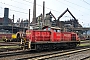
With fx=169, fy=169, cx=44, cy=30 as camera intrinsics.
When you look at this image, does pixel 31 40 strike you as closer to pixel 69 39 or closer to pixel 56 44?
pixel 56 44

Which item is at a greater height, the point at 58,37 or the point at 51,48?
the point at 58,37

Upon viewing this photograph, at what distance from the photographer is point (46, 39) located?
816 inches

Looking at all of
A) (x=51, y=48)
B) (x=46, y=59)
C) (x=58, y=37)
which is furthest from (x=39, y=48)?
(x=46, y=59)

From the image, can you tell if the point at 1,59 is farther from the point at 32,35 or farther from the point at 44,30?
the point at 44,30

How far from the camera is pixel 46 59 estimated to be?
492 inches

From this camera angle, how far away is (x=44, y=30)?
20750 mm

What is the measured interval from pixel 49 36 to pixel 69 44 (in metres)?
5.05

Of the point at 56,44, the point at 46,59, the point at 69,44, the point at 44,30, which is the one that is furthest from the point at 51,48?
the point at 46,59

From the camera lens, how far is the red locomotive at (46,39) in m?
18.7

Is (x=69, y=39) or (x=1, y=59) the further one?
(x=69, y=39)

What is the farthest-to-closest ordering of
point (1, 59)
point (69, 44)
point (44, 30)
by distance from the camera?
1. point (69, 44)
2. point (44, 30)
3. point (1, 59)

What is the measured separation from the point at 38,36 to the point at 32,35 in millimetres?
901

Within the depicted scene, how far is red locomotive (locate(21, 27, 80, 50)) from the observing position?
18.7 m

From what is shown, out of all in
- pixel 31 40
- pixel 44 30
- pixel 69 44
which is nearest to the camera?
pixel 31 40
